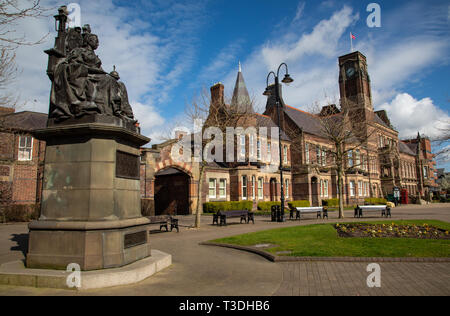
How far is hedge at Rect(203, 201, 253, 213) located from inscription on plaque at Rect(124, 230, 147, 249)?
63.9ft

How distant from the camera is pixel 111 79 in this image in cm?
673

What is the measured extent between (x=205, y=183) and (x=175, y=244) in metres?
17.1

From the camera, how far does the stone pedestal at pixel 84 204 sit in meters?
5.60

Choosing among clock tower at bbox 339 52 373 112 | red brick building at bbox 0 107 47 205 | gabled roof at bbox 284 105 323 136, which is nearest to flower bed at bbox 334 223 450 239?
red brick building at bbox 0 107 47 205

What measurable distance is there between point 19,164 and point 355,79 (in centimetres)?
5081

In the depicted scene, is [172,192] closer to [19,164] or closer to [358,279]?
[19,164]

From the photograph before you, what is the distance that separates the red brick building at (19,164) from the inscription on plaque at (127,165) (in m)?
20.5

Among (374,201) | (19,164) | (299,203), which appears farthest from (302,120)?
(19,164)

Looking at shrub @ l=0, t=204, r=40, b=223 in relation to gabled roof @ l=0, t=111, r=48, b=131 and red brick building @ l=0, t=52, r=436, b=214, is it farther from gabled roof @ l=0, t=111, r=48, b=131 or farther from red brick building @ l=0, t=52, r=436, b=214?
gabled roof @ l=0, t=111, r=48, b=131

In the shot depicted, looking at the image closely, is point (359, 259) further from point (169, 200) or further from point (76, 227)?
point (169, 200)

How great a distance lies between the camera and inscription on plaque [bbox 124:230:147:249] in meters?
6.05

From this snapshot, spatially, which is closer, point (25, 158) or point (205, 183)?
point (25, 158)

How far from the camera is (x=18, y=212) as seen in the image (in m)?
20.9
